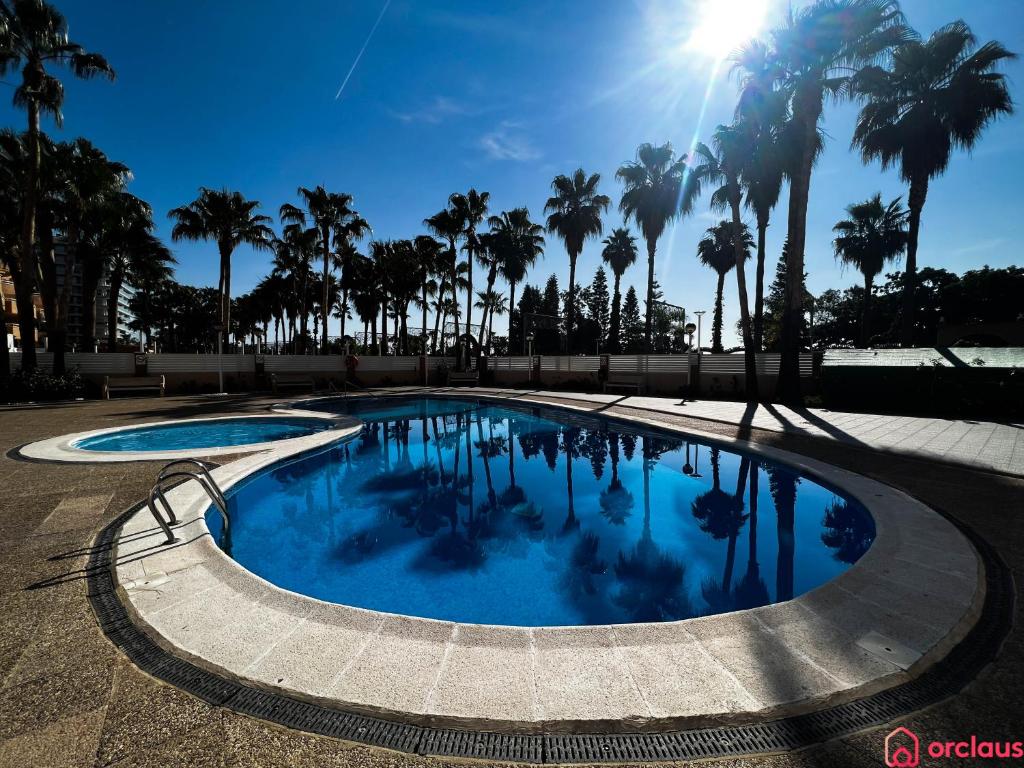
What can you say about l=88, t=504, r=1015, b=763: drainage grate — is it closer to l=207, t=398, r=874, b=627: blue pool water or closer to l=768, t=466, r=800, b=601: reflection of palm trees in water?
l=207, t=398, r=874, b=627: blue pool water

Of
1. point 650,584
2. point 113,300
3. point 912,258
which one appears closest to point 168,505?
point 650,584

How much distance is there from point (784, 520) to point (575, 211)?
85.9 feet

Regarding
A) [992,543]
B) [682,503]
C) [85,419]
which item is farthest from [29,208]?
[992,543]

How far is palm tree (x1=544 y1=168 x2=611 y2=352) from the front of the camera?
92.4 feet

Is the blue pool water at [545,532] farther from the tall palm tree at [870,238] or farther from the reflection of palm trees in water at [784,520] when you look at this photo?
the tall palm tree at [870,238]

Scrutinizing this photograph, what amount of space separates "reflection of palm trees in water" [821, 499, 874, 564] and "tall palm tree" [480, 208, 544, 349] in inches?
986

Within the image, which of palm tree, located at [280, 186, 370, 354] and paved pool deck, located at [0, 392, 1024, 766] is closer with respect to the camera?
paved pool deck, located at [0, 392, 1024, 766]

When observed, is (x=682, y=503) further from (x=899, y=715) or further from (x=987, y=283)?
Result: (x=987, y=283)

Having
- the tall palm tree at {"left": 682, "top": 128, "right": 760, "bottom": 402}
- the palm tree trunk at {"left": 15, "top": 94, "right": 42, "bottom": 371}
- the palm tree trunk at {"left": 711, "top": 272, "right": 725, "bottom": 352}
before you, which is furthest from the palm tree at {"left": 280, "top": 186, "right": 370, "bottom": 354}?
the palm tree trunk at {"left": 711, "top": 272, "right": 725, "bottom": 352}

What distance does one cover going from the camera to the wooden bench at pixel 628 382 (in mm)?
20750

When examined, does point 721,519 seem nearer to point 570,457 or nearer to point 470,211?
point 570,457

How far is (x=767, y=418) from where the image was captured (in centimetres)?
1251

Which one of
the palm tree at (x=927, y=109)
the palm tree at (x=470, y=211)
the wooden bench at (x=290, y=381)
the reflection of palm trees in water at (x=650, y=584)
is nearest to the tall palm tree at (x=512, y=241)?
the palm tree at (x=470, y=211)

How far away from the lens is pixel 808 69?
14031 mm
